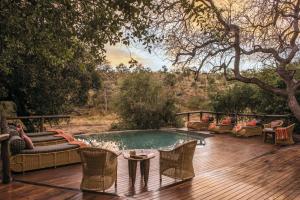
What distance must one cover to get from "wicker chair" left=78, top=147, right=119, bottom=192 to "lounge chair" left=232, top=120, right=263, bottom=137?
7.33m

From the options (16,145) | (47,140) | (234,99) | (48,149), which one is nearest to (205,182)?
(48,149)

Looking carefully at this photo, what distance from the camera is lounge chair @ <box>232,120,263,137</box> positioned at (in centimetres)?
1139

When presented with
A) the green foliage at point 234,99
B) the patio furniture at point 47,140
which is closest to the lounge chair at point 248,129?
the green foliage at point 234,99

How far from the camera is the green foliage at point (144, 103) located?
15219mm

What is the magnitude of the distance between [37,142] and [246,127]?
7.32 meters

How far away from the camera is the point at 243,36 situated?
10.2 m

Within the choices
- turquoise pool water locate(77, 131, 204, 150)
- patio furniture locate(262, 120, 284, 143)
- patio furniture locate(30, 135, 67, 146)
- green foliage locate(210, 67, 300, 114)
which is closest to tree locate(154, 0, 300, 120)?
patio furniture locate(262, 120, 284, 143)

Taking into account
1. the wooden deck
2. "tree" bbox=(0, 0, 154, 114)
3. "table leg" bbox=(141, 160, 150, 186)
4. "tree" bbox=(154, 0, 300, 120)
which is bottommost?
the wooden deck

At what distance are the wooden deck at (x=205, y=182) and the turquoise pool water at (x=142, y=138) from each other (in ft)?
11.3

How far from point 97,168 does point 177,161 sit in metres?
1.50

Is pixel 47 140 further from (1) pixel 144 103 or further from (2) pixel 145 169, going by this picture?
(1) pixel 144 103

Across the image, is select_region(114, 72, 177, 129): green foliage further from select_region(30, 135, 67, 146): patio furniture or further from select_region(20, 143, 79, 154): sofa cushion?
select_region(20, 143, 79, 154): sofa cushion

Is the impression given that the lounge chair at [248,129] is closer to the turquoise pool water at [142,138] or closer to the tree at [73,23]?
the turquoise pool water at [142,138]

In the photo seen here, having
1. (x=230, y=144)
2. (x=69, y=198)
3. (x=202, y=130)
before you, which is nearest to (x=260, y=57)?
(x=230, y=144)
